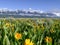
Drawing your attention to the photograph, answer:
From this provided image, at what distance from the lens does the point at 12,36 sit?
6.83 ft

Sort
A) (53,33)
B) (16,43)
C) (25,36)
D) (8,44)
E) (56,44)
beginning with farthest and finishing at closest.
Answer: (53,33) < (25,36) < (56,44) < (16,43) < (8,44)

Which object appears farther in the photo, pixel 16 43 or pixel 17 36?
pixel 17 36

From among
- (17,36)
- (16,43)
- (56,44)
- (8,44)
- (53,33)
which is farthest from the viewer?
(53,33)

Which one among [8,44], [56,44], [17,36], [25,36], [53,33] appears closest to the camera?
[8,44]

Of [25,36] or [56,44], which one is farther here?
[25,36]

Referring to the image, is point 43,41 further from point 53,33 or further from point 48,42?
point 53,33

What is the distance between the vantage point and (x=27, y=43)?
5.69 ft

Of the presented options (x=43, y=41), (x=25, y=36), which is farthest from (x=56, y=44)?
(x=25, y=36)

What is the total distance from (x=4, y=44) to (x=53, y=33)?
38.8 inches

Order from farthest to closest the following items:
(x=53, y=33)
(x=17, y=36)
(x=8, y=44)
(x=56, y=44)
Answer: (x=53, y=33) → (x=17, y=36) → (x=56, y=44) → (x=8, y=44)

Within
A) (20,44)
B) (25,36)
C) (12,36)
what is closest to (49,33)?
(25,36)

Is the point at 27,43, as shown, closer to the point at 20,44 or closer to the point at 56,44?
the point at 20,44

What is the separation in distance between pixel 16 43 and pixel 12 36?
0.99 ft

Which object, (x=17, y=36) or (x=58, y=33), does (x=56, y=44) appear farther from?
(x=58, y=33)
